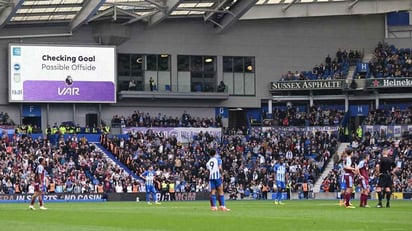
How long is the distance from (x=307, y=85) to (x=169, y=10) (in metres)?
15.8

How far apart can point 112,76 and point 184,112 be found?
740cm

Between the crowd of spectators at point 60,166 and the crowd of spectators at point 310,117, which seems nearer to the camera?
the crowd of spectators at point 60,166

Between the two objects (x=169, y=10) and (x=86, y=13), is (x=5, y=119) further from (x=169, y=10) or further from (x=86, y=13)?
(x=169, y=10)

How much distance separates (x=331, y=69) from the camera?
7775 centimetres

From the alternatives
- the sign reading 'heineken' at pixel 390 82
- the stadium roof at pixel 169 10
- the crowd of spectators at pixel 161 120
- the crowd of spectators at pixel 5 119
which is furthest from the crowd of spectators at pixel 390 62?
the crowd of spectators at pixel 5 119

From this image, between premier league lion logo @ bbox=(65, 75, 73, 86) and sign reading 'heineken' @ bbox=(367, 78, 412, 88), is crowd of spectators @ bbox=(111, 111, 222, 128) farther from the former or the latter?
sign reading 'heineken' @ bbox=(367, 78, 412, 88)

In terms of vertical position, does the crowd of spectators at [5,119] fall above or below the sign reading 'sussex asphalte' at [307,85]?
below

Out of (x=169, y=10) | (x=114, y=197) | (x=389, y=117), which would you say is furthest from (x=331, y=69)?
(x=114, y=197)

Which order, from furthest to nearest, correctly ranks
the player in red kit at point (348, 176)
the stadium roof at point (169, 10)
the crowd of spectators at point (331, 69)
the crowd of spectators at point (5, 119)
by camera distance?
1. the crowd of spectators at point (331, 69)
2. the crowd of spectators at point (5, 119)
3. the stadium roof at point (169, 10)
4. the player in red kit at point (348, 176)

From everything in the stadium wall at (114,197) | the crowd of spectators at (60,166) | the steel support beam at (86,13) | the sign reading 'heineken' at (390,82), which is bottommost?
the stadium wall at (114,197)

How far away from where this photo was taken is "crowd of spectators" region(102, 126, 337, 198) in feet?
210

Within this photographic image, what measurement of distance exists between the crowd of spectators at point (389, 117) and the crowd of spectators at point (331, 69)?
16.8ft

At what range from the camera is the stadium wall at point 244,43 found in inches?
2854

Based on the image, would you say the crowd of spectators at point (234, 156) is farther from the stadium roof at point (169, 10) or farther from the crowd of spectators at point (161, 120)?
the stadium roof at point (169, 10)
